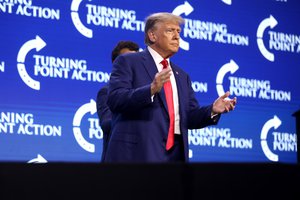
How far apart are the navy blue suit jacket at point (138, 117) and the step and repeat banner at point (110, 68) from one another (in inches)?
63.4

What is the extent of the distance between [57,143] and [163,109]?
5.97 feet

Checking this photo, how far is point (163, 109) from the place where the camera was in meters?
3.92

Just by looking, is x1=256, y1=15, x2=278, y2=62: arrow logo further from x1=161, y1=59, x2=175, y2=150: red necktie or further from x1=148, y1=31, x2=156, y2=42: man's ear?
x1=161, y1=59, x2=175, y2=150: red necktie

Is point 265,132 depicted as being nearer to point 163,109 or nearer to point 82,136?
point 82,136

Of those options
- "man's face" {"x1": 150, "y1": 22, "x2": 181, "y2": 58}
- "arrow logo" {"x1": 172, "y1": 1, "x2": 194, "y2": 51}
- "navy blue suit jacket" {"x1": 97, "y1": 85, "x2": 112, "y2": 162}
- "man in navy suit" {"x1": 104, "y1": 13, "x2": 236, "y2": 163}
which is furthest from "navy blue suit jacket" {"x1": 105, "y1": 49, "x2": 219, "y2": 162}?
"arrow logo" {"x1": 172, "y1": 1, "x2": 194, "y2": 51}

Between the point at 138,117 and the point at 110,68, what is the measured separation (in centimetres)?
205

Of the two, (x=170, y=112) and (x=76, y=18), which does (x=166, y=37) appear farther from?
(x=76, y=18)

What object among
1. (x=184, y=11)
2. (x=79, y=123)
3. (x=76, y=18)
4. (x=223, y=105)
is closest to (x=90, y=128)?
(x=79, y=123)

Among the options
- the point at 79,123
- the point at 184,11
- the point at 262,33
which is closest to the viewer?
the point at 79,123

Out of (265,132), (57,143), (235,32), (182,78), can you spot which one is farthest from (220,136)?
(182,78)

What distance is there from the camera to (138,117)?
3.88m

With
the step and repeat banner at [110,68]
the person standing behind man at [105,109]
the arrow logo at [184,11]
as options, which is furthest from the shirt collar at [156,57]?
the arrow logo at [184,11]

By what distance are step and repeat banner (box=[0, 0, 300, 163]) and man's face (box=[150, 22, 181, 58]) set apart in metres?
1.63

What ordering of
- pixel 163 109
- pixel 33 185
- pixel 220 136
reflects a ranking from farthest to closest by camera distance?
1. pixel 220 136
2. pixel 163 109
3. pixel 33 185
